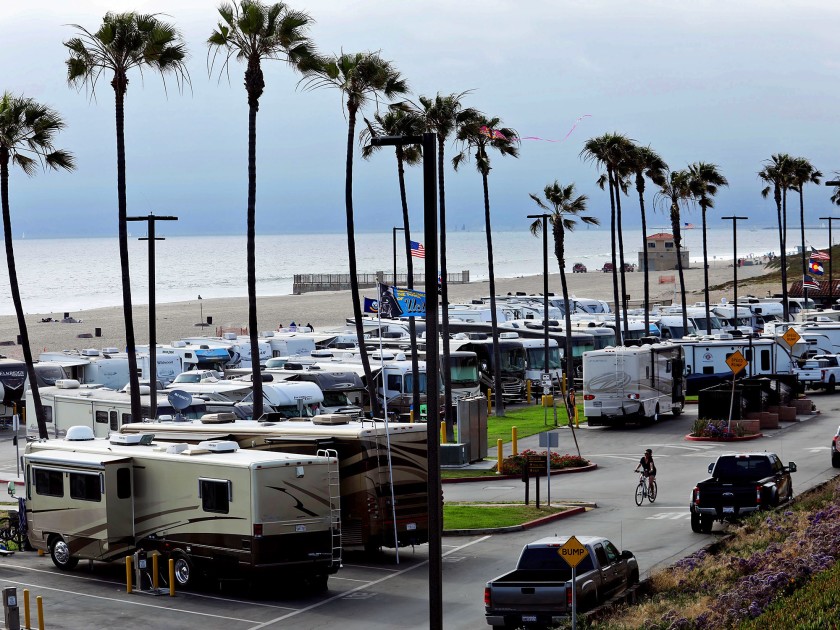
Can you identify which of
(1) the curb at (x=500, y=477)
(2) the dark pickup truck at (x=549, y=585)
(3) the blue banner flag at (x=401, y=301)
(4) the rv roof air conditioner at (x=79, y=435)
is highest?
(3) the blue banner flag at (x=401, y=301)

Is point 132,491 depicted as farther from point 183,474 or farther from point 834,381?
point 834,381

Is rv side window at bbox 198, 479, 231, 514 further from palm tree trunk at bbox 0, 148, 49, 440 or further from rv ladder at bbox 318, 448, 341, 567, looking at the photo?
palm tree trunk at bbox 0, 148, 49, 440

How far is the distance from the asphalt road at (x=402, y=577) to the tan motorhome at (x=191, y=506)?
64cm

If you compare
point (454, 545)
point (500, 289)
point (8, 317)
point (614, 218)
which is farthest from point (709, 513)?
point (500, 289)

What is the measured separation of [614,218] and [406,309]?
128 ft

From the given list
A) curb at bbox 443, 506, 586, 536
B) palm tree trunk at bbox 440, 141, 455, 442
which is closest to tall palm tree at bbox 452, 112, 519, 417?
palm tree trunk at bbox 440, 141, 455, 442

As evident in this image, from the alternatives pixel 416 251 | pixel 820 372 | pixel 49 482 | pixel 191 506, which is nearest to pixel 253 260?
pixel 416 251

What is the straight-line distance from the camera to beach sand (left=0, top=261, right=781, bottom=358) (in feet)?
314

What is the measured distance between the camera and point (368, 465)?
25.2m

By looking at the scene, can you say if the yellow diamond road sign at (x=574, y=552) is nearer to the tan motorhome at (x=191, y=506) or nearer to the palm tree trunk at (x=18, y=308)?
the tan motorhome at (x=191, y=506)

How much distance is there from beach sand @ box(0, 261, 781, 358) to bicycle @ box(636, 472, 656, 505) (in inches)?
2210

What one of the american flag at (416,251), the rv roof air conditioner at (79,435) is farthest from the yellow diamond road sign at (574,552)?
the american flag at (416,251)

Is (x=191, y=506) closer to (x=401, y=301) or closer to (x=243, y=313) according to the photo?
(x=401, y=301)

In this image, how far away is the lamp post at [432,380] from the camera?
1589 cm
